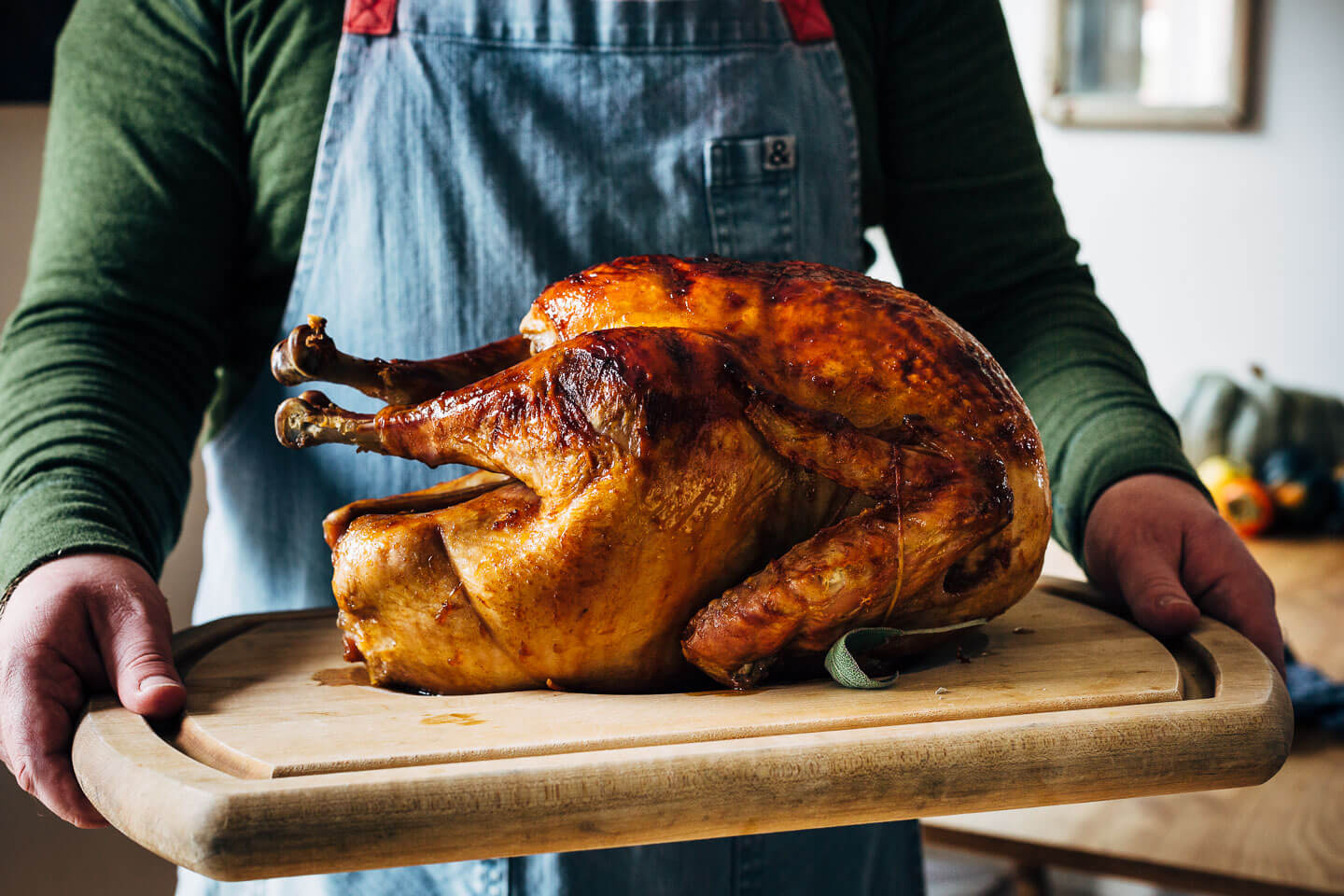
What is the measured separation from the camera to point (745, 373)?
955mm

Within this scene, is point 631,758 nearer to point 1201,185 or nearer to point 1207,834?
point 1207,834

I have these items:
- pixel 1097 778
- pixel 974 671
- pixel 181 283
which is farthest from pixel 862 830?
pixel 181 283

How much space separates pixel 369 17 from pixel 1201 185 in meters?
3.89

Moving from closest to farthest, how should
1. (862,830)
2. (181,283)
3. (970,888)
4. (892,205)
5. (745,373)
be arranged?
(745,373) → (181,283) → (862,830) → (892,205) → (970,888)

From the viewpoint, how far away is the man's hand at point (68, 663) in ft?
2.97

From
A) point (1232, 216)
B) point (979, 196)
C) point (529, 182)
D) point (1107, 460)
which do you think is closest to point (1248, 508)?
point (1232, 216)

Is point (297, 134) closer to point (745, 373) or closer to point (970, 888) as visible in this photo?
point (745, 373)

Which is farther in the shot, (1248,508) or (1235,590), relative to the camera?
(1248,508)

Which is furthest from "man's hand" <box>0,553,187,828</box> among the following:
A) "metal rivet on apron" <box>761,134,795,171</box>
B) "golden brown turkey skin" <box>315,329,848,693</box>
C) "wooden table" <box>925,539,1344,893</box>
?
"wooden table" <box>925,539,1344,893</box>

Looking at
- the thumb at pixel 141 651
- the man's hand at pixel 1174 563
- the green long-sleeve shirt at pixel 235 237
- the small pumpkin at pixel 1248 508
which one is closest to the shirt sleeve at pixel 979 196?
the green long-sleeve shirt at pixel 235 237

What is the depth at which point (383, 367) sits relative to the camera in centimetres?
105

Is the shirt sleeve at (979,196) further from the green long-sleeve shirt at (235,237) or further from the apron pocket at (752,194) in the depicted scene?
the apron pocket at (752,194)

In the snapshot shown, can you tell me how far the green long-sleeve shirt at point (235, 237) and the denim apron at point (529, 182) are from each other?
9cm

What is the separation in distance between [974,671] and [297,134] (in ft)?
3.13
